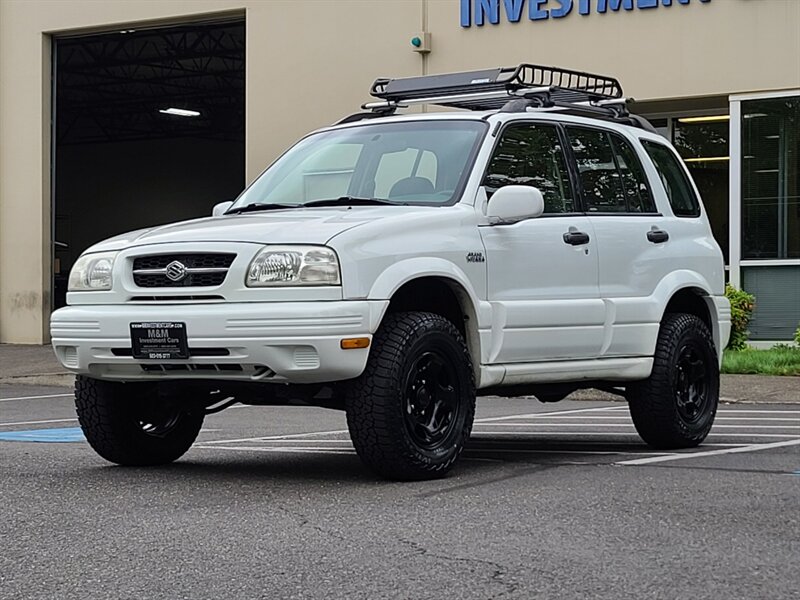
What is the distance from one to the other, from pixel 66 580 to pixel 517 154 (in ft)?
13.8

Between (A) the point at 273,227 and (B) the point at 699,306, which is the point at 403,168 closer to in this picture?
(A) the point at 273,227

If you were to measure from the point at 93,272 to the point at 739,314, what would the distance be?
11.6 m

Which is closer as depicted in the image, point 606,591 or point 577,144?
point 606,591

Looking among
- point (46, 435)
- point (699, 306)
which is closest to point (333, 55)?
point (46, 435)

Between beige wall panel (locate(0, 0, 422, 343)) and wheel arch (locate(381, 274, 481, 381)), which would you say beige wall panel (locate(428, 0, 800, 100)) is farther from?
wheel arch (locate(381, 274, 481, 381))

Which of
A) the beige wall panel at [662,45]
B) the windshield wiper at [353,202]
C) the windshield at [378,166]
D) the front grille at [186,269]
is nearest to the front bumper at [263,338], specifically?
the front grille at [186,269]

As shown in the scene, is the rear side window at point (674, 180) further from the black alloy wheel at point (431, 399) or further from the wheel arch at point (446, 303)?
the black alloy wheel at point (431, 399)

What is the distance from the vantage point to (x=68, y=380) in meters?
18.4

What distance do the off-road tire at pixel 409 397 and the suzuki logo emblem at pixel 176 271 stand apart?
0.97 metres

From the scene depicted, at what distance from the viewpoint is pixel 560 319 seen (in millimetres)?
8312

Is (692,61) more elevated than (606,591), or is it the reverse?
(692,61)

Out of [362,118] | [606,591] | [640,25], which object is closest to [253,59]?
[640,25]

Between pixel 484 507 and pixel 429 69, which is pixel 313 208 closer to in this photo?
pixel 484 507

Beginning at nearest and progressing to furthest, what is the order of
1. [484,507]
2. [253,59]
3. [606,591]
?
[606,591] → [484,507] → [253,59]
